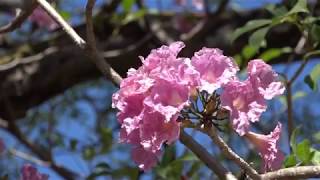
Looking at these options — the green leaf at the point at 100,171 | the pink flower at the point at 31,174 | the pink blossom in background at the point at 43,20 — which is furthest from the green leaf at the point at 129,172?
the pink blossom in background at the point at 43,20

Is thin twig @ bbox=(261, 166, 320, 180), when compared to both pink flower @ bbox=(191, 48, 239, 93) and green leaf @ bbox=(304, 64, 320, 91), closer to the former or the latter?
pink flower @ bbox=(191, 48, 239, 93)

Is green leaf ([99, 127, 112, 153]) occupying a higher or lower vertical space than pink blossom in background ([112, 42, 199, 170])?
higher

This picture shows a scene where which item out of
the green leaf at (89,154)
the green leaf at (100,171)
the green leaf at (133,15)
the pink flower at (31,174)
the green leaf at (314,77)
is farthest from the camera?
the green leaf at (133,15)

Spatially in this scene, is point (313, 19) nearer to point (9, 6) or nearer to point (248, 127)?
point (248, 127)

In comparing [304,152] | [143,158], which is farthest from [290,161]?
[143,158]

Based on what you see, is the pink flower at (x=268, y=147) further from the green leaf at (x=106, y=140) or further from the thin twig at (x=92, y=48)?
the green leaf at (x=106, y=140)

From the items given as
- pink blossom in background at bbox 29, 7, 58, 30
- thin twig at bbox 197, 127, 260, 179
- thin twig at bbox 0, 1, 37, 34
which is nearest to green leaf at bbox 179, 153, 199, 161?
thin twig at bbox 0, 1, 37, 34

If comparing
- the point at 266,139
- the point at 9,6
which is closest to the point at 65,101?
the point at 9,6
